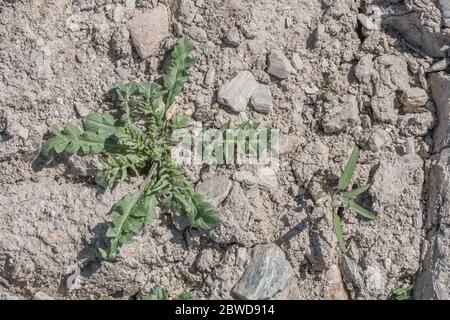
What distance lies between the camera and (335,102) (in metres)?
3.92

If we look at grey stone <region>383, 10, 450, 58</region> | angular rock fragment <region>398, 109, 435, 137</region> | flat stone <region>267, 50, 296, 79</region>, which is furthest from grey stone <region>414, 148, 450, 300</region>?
flat stone <region>267, 50, 296, 79</region>

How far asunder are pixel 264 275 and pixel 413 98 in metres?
1.37

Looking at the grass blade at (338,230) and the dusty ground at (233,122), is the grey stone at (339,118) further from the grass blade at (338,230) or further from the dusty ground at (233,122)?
the grass blade at (338,230)

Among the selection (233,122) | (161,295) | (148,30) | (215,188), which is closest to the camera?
(161,295)

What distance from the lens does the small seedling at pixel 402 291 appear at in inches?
144

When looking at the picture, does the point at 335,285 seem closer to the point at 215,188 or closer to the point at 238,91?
the point at 215,188

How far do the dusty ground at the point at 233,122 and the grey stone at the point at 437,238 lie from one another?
0.19 feet

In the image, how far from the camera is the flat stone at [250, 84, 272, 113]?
394cm

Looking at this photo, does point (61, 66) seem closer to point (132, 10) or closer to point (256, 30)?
point (132, 10)

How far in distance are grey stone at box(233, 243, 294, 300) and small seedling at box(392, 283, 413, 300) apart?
1.93 feet

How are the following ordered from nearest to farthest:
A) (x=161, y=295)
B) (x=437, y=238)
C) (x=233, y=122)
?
1. (x=437, y=238)
2. (x=161, y=295)
3. (x=233, y=122)

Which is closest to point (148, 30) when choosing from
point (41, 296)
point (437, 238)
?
point (41, 296)

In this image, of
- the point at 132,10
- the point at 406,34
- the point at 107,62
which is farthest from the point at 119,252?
the point at 406,34

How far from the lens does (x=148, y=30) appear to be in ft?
13.3
